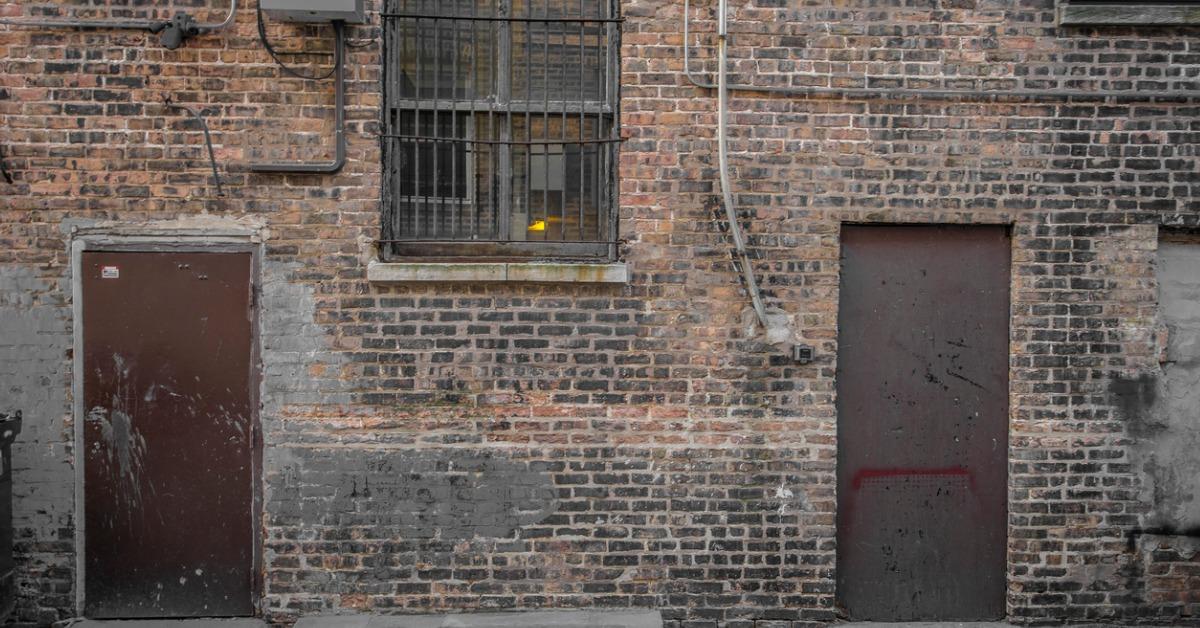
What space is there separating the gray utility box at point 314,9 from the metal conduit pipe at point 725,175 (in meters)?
2.11

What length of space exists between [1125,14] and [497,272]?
401cm

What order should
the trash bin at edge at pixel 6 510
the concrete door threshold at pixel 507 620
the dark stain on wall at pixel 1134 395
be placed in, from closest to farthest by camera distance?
the trash bin at edge at pixel 6 510 → the concrete door threshold at pixel 507 620 → the dark stain on wall at pixel 1134 395

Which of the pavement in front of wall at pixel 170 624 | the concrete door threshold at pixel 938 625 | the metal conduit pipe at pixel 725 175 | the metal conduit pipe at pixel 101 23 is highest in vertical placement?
the metal conduit pipe at pixel 101 23

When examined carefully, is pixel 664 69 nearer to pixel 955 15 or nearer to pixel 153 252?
pixel 955 15

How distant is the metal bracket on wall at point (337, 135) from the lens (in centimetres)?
471

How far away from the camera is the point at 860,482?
196 inches

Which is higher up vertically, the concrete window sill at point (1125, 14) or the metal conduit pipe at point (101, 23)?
the concrete window sill at point (1125, 14)

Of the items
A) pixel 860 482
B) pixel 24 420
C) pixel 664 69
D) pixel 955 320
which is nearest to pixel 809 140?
pixel 664 69

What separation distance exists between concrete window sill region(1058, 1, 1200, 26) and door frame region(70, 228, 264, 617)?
4981mm

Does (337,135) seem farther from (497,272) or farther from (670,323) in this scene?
(670,323)

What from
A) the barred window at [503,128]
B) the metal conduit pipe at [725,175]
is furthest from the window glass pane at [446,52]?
the metal conduit pipe at [725,175]

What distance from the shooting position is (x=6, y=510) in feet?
15.1

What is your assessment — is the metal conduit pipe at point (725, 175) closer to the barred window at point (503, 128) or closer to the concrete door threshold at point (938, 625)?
the barred window at point (503, 128)

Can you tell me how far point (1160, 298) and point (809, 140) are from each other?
240 cm
